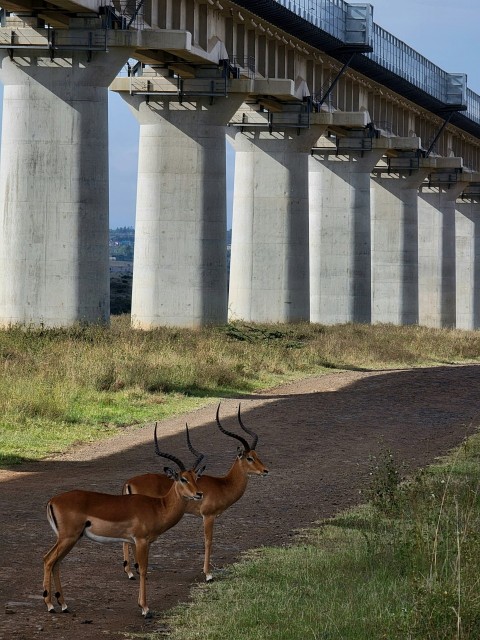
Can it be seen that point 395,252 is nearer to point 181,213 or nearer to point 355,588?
point 181,213

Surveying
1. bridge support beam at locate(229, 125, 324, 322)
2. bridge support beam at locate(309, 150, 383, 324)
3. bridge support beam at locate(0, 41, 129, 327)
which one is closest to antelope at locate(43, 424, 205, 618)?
bridge support beam at locate(0, 41, 129, 327)

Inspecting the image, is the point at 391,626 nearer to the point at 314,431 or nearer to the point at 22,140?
the point at 314,431

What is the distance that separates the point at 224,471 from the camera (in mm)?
18328

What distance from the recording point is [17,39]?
35281 mm

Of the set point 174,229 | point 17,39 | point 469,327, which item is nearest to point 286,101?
point 174,229

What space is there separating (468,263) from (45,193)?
64498 mm

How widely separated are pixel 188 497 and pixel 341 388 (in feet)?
73.0

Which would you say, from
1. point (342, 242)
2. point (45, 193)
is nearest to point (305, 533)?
point (45, 193)

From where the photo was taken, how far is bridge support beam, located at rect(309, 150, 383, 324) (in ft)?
218

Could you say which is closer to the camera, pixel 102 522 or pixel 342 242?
pixel 102 522

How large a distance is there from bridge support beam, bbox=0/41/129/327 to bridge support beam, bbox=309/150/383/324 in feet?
104

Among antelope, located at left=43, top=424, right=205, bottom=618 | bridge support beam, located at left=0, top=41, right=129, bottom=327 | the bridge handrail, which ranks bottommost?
antelope, located at left=43, top=424, right=205, bottom=618

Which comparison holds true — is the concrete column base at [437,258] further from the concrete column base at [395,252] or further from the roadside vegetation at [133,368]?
the roadside vegetation at [133,368]

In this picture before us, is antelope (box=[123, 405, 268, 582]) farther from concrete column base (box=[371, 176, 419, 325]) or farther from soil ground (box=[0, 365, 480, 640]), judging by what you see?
concrete column base (box=[371, 176, 419, 325])
